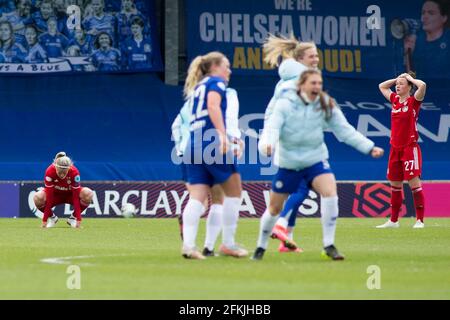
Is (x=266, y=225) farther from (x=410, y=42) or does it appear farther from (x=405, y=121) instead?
(x=410, y=42)

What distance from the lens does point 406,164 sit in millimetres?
19922

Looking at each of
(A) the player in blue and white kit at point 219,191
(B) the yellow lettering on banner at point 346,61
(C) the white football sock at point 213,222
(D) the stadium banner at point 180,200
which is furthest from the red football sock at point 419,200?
(B) the yellow lettering on banner at point 346,61

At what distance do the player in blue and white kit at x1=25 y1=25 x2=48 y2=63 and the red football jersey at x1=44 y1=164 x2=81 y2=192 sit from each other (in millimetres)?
10004

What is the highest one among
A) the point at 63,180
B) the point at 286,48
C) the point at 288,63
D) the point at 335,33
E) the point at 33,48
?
the point at 335,33

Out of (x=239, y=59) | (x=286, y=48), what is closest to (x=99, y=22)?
(x=239, y=59)

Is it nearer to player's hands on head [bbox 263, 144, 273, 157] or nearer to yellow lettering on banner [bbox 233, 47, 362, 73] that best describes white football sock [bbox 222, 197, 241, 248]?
player's hands on head [bbox 263, 144, 273, 157]

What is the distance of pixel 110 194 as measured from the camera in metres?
25.5

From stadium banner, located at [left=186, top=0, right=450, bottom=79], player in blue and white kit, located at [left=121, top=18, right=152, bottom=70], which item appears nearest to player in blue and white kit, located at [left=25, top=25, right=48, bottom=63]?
player in blue and white kit, located at [left=121, top=18, right=152, bottom=70]

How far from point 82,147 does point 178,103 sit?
267cm

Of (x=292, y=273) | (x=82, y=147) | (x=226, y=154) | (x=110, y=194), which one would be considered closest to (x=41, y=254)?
(x=226, y=154)

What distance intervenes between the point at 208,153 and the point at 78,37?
61.1 feet

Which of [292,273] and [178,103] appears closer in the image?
[292,273]

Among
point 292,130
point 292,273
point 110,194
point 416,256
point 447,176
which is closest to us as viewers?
point 292,273

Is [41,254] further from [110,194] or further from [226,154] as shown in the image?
[110,194]
